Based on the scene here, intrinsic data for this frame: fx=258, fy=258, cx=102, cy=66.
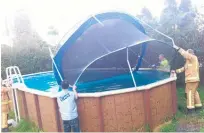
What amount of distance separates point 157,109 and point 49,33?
12560mm

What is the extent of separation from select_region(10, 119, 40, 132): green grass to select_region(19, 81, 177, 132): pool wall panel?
484 mm

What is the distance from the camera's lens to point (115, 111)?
5848 mm

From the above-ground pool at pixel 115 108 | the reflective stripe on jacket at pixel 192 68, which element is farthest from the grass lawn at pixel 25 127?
the reflective stripe on jacket at pixel 192 68

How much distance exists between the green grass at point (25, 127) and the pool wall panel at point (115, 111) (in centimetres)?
48

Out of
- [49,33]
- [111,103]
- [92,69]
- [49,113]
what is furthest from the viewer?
[49,33]

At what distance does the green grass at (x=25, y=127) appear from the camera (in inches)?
266

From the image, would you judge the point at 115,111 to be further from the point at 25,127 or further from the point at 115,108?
the point at 25,127

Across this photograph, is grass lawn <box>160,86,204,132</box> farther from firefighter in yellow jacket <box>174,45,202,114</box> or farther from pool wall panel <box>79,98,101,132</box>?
pool wall panel <box>79,98,101,132</box>

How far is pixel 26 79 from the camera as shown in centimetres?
1080

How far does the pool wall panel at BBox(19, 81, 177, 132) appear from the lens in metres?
5.80

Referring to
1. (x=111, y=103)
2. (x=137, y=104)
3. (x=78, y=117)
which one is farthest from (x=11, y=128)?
(x=137, y=104)

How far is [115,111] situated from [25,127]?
2.66m

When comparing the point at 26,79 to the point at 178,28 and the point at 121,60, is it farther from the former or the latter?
the point at 178,28

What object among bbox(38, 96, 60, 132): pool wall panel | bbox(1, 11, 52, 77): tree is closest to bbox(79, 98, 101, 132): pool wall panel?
bbox(38, 96, 60, 132): pool wall panel
